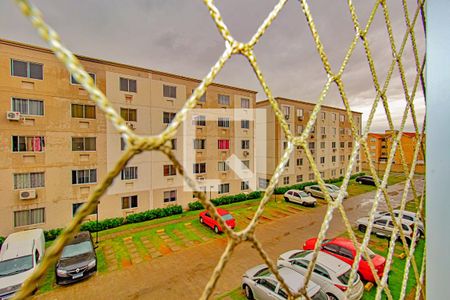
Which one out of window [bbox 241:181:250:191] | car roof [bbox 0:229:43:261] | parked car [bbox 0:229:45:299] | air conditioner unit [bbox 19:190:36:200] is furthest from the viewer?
window [bbox 241:181:250:191]

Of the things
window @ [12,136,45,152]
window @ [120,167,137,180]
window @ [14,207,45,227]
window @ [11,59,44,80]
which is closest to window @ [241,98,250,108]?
window @ [120,167,137,180]

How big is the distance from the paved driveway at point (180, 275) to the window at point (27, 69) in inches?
238

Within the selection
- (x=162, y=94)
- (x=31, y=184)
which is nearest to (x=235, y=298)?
(x=31, y=184)

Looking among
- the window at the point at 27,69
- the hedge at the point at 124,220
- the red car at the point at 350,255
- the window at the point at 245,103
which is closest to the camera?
the red car at the point at 350,255

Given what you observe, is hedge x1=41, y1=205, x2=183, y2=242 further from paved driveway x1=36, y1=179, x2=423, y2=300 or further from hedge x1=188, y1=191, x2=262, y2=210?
paved driveway x1=36, y1=179, x2=423, y2=300

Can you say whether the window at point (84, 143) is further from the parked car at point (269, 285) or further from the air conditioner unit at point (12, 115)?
the parked car at point (269, 285)

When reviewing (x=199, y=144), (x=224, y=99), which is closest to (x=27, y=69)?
(x=199, y=144)

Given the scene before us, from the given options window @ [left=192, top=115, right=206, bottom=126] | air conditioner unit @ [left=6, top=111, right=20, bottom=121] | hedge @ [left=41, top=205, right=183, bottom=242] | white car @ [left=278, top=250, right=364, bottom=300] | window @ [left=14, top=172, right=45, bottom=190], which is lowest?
hedge @ [left=41, top=205, right=183, bottom=242]

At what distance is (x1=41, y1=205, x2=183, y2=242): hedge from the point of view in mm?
6770

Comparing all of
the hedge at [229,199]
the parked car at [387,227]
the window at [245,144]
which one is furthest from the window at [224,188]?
the parked car at [387,227]

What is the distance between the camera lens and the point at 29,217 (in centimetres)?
667

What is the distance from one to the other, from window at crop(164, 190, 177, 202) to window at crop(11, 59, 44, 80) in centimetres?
567

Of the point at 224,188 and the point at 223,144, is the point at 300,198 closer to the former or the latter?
the point at 224,188

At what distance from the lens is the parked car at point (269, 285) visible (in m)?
3.50
